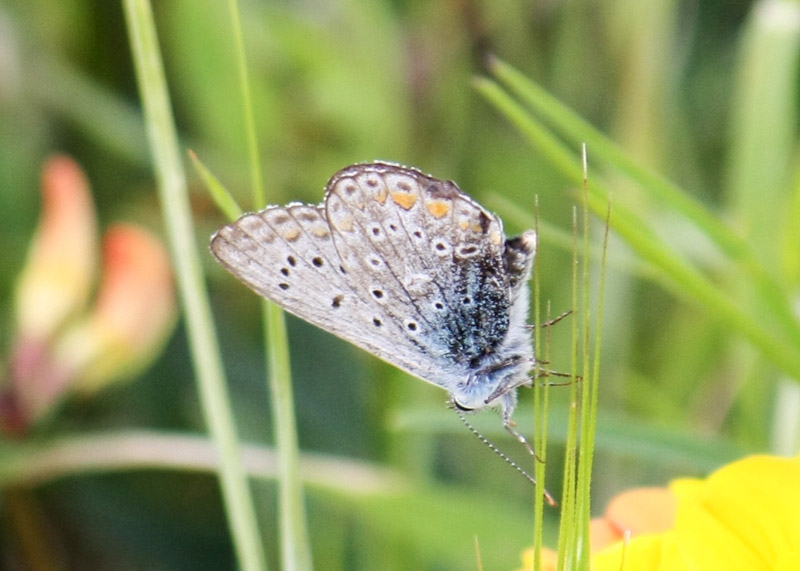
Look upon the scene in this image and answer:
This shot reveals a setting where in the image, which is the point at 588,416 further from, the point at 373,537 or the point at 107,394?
the point at 107,394

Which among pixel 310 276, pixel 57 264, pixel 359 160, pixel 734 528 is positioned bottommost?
pixel 734 528

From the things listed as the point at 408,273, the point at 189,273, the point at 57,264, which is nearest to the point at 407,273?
the point at 408,273

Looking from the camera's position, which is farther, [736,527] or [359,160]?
[359,160]

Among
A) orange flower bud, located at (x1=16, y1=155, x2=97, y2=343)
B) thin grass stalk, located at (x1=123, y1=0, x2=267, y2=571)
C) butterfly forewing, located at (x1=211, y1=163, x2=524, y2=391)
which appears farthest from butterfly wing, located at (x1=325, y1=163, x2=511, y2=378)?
orange flower bud, located at (x1=16, y1=155, x2=97, y2=343)

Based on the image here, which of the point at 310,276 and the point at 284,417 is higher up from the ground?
the point at 310,276

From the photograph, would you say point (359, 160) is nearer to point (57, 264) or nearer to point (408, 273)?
point (57, 264)

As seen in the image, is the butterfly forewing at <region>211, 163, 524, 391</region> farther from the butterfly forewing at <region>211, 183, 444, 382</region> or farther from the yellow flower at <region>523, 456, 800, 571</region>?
the yellow flower at <region>523, 456, 800, 571</region>

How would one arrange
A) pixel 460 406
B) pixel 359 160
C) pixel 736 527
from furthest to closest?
1. pixel 359 160
2. pixel 460 406
3. pixel 736 527

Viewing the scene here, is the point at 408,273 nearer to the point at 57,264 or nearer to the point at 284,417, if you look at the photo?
the point at 284,417

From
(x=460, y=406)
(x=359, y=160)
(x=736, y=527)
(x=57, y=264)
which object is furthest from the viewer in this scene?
(x=359, y=160)

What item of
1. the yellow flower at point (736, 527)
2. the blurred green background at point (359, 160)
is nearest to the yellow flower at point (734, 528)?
the yellow flower at point (736, 527)
